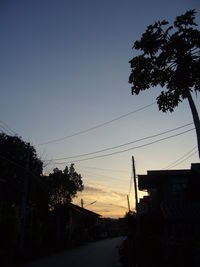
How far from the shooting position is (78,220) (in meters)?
59.2

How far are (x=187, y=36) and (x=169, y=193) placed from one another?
789 inches

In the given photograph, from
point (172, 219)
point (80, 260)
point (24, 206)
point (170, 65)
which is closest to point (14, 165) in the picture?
point (24, 206)

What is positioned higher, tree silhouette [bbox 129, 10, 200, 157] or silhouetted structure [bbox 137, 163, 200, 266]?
tree silhouette [bbox 129, 10, 200, 157]

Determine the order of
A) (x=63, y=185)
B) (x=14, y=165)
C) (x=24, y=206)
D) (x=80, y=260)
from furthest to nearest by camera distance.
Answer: (x=63, y=185), (x=14, y=165), (x=24, y=206), (x=80, y=260)

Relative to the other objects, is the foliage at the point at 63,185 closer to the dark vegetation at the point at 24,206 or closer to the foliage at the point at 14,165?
the dark vegetation at the point at 24,206

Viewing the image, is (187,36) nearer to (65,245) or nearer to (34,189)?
(34,189)

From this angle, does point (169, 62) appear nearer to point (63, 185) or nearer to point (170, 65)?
point (170, 65)

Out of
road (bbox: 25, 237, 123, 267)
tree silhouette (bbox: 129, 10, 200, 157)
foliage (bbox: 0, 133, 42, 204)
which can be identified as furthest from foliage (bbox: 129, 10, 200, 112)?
foliage (bbox: 0, 133, 42, 204)

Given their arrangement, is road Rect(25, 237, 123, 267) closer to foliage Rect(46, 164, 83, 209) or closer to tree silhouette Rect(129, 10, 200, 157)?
tree silhouette Rect(129, 10, 200, 157)

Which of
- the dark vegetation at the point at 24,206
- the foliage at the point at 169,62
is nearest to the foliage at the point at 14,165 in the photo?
the dark vegetation at the point at 24,206

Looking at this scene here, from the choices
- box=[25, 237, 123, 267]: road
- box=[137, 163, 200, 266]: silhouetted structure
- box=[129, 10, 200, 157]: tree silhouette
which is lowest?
box=[25, 237, 123, 267]: road

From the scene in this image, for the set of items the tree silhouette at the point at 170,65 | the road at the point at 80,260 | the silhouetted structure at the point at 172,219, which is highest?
the tree silhouette at the point at 170,65

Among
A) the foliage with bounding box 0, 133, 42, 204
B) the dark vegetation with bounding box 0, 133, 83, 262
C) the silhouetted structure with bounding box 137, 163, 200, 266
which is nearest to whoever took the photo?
the silhouetted structure with bounding box 137, 163, 200, 266

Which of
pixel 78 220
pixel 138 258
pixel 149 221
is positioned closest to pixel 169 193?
pixel 149 221
